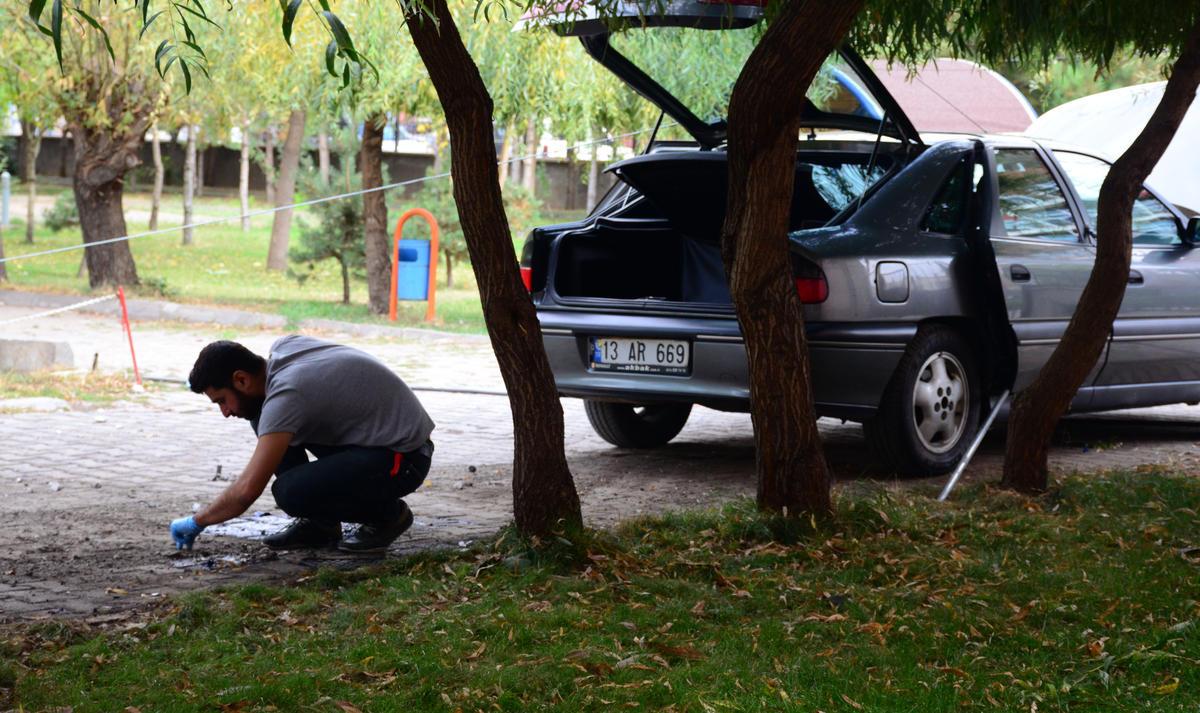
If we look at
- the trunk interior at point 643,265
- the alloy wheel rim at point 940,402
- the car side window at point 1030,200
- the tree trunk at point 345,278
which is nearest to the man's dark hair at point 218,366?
the trunk interior at point 643,265

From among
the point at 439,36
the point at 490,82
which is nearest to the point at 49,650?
the point at 439,36

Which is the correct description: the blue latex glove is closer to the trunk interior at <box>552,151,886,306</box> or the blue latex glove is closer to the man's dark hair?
the man's dark hair

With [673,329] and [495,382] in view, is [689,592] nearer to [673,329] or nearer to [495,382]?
[673,329]

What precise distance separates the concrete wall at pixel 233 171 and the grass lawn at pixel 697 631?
3604 cm

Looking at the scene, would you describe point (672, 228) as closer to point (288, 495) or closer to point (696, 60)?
point (288, 495)

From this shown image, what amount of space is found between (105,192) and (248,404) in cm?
1651

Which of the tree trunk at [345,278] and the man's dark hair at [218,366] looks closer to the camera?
the man's dark hair at [218,366]

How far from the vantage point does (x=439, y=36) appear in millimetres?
4871

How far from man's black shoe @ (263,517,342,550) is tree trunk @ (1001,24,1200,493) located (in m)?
2.91

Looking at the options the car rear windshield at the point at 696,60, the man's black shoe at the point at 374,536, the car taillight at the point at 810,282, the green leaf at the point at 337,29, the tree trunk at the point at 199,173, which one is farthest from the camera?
the tree trunk at the point at 199,173

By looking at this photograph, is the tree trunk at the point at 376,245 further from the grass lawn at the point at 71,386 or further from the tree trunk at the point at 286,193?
the grass lawn at the point at 71,386

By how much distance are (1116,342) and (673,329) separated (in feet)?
8.04

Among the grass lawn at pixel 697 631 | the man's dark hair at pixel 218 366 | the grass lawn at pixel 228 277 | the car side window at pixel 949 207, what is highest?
the car side window at pixel 949 207

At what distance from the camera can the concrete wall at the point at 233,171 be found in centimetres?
4272
